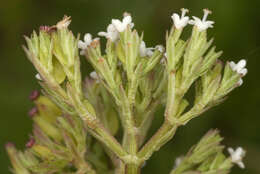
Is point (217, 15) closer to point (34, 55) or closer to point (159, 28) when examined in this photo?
point (159, 28)

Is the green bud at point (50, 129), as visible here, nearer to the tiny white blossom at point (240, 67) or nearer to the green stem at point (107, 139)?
the green stem at point (107, 139)

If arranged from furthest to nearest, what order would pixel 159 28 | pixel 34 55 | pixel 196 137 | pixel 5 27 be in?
pixel 5 27
pixel 159 28
pixel 196 137
pixel 34 55

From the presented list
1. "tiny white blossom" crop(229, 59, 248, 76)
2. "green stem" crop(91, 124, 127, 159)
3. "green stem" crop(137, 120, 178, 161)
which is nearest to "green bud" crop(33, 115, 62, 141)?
"green stem" crop(91, 124, 127, 159)

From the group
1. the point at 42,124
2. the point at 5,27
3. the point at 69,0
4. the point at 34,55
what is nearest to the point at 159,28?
the point at 69,0

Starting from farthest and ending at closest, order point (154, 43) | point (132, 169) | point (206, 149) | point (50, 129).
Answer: point (154, 43)
point (50, 129)
point (206, 149)
point (132, 169)

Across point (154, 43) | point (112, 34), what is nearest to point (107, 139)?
point (112, 34)

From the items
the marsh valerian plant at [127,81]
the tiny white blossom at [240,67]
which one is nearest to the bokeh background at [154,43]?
the tiny white blossom at [240,67]

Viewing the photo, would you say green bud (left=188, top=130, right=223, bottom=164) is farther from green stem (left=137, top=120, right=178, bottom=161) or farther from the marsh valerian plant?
green stem (left=137, top=120, right=178, bottom=161)

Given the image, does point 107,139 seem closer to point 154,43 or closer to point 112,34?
point 112,34
